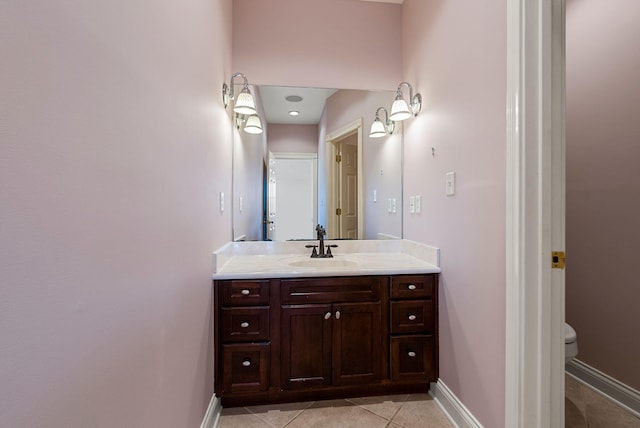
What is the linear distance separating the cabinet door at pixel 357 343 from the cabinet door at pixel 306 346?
0.18 ft

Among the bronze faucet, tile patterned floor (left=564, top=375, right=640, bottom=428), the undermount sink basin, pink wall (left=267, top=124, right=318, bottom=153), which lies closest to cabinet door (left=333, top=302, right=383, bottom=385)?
the undermount sink basin

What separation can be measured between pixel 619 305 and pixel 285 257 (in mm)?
2215

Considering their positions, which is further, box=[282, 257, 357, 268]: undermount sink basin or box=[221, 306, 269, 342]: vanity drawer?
box=[282, 257, 357, 268]: undermount sink basin

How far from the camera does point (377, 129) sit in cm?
246

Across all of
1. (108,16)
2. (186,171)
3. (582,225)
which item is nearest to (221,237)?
(186,171)

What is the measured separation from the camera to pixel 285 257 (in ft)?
7.45

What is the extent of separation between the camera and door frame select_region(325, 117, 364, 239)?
245cm

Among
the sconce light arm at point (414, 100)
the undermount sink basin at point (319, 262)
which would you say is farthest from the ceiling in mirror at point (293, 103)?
the undermount sink basin at point (319, 262)

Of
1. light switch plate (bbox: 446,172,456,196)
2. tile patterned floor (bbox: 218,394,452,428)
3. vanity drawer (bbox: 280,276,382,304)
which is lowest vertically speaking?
tile patterned floor (bbox: 218,394,452,428)

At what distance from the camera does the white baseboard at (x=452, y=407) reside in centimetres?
152

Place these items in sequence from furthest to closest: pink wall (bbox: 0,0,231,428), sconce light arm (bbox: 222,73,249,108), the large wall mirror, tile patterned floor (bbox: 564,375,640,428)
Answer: the large wall mirror, sconce light arm (bbox: 222,73,249,108), tile patterned floor (bbox: 564,375,640,428), pink wall (bbox: 0,0,231,428)

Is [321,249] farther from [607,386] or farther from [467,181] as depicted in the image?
[607,386]

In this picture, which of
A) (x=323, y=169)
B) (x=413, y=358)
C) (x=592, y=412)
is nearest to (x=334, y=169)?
(x=323, y=169)

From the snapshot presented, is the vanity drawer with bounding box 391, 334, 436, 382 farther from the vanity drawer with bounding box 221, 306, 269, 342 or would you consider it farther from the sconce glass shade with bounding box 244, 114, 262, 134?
the sconce glass shade with bounding box 244, 114, 262, 134
